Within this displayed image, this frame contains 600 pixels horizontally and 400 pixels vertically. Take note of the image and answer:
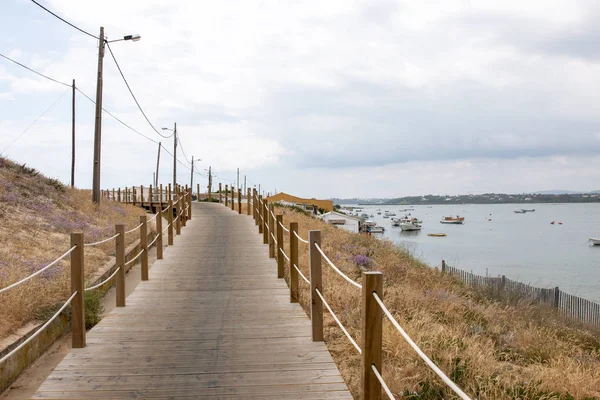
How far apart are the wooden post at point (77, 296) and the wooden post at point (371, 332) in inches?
135

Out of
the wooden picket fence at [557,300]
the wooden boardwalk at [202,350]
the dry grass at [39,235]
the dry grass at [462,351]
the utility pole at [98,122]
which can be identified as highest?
the utility pole at [98,122]

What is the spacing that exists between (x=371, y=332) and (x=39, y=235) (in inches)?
468

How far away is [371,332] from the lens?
3.90m

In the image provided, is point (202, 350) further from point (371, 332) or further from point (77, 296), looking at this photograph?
point (371, 332)

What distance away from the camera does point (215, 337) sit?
6.24 m

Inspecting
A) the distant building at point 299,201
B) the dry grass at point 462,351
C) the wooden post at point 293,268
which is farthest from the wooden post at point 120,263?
the distant building at point 299,201

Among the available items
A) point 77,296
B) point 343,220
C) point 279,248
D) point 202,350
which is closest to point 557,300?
point 279,248

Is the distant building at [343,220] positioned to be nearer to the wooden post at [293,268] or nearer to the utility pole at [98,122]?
the utility pole at [98,122]

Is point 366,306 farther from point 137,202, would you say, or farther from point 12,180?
point 137,202

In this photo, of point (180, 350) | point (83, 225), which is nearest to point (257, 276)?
point (180, 350)

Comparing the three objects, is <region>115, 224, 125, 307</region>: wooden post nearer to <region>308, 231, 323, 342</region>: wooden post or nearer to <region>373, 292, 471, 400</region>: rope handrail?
<region>308, 231, 323, 342</region>: wooden post

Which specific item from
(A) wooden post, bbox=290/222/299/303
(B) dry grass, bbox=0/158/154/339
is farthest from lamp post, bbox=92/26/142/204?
(A) wooden post, bbox=290/222/299/303

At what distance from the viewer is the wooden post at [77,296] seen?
5.81 m

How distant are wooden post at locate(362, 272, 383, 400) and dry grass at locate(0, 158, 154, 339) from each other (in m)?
4.35
